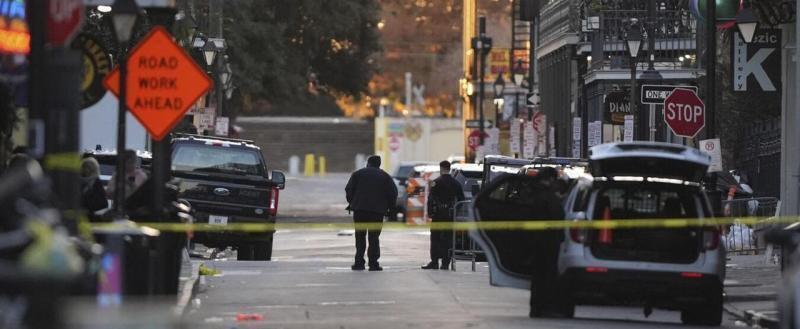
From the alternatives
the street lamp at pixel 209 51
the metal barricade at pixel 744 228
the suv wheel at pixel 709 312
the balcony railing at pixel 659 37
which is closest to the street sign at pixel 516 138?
the balcony railing at pixel 659 37

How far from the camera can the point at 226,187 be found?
29.4 meters

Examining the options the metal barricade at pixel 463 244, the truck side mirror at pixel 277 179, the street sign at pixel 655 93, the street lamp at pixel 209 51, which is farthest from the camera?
the street lamp at pixel 209 51

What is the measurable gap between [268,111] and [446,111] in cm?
1171

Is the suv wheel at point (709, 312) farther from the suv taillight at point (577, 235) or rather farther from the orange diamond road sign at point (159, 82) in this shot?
the orange diamond road sign at point (159, 82)

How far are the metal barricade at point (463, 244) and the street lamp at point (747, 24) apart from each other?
16.7ft

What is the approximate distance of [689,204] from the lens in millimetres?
18078

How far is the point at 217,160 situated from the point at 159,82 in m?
11.0

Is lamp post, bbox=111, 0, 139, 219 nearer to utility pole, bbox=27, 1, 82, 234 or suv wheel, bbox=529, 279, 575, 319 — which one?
suv wheel, bbox=529, 279, 575, 319

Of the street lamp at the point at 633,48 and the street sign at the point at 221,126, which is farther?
the street sign at the point at 221,126

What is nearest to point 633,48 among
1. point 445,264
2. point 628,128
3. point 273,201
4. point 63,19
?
point 628,128

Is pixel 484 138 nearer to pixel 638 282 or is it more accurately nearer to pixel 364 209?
pixel 364 209

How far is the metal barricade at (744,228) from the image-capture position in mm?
31125

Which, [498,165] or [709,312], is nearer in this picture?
[709,312]

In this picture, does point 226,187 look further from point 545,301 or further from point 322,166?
point 322,166
